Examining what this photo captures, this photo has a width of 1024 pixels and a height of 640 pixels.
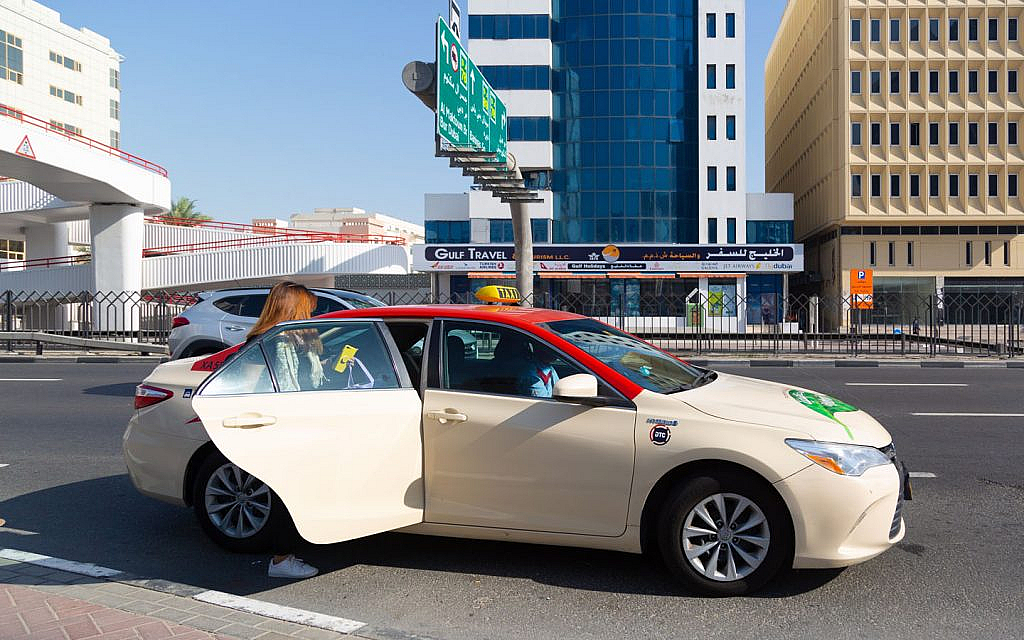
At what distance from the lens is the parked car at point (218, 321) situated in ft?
42.2

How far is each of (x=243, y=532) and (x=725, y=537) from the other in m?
2.91

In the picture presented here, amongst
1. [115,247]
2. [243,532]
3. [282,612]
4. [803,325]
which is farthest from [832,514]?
[115,247]

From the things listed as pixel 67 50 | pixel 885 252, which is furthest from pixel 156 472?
pixel 67 50

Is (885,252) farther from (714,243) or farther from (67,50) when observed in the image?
(67,50)

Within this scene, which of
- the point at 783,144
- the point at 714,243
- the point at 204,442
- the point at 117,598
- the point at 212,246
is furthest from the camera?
the point at 783,144

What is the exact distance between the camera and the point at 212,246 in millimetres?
46406

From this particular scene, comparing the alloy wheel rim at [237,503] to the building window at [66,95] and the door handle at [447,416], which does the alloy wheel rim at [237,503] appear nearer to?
the door handle at [447,416]

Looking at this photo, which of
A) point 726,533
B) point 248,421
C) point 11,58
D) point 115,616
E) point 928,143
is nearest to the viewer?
point 115,616

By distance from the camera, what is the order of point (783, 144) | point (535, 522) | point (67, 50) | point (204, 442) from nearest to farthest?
1. point (535, 522)
2. point (204, 442)
3. point (67, 50)
4. point (783, 144)

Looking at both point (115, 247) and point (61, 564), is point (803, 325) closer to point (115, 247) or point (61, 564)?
point (61, 564)

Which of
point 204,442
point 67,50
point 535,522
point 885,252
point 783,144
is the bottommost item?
point 535,522

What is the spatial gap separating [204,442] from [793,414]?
3.52 meters

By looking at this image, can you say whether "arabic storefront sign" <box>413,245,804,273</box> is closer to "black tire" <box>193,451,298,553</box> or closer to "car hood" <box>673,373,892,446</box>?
"black tire" <box>193,451,298,553</box>

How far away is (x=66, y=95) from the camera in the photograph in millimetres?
60594
